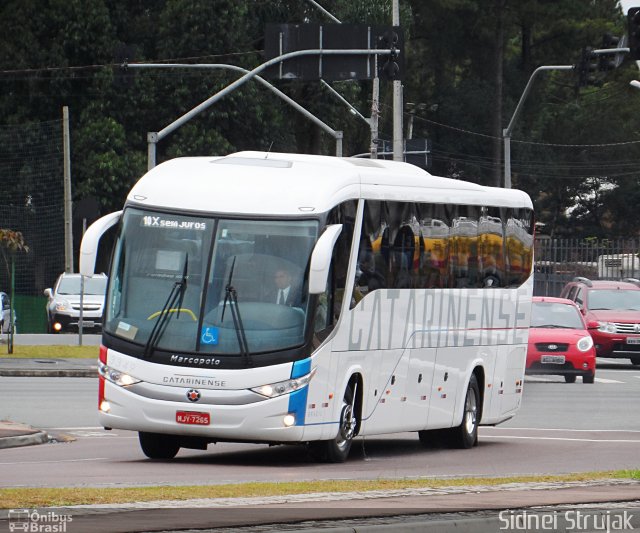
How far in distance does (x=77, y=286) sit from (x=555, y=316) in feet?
59.4

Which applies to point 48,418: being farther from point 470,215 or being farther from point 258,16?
point 258,16

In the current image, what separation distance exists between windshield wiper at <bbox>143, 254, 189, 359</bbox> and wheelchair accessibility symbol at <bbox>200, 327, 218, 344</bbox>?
1.19 ft

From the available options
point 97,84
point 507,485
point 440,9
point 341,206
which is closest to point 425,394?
point 341,206

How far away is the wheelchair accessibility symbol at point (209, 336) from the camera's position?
16.4m

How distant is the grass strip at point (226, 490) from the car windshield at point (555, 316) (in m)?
18.8

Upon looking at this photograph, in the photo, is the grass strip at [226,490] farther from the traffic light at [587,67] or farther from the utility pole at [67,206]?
the utility pole at [67,206]

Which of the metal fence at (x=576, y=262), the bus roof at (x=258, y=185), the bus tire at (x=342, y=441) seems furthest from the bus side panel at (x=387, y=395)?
the metal fence at (x=576, y=262)

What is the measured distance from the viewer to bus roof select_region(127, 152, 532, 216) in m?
17.1

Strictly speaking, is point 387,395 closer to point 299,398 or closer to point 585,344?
point 299,398

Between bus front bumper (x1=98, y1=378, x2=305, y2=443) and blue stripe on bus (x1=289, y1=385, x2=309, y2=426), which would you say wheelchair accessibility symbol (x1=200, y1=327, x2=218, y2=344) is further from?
blue stripe on bus (x1=289, y1=385, x2=309, y2=426)

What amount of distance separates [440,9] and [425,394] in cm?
6381

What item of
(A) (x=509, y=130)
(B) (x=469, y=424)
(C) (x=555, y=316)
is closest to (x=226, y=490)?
(B) (x=469, y=424)

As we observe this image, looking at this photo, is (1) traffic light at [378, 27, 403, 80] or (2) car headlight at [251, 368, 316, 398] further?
(1) traffic light at [378, 27, 403, 80]

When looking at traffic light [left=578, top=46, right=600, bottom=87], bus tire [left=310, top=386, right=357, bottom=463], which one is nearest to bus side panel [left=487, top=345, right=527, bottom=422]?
bus tire [left=310, top=386, right=357, bottom=463]
